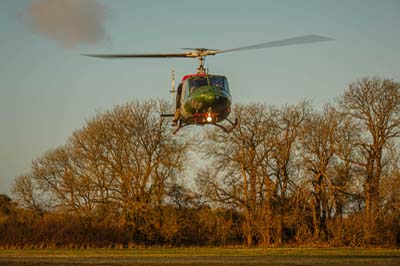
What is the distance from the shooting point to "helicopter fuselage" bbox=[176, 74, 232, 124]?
79.8 ft

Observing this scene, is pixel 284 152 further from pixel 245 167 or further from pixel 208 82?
pixel 208 82

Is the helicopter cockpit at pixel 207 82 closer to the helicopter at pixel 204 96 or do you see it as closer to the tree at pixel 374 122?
the helicopter at pixel 204 96

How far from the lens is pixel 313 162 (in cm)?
5034

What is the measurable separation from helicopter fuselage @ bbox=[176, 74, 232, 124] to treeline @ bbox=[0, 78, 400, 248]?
1016 inches

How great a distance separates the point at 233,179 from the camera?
51.7 m

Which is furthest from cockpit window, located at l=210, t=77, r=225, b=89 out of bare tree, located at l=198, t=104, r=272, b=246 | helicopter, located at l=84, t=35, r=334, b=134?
bare tree, located at l=198, t=104, r=272, b=246

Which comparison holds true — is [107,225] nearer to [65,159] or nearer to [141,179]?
[141,179]

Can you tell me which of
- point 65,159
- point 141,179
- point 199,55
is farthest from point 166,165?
point 199,55

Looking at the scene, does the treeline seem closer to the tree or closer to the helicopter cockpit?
the tree

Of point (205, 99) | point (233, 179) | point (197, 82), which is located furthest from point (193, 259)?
point (233, 179)

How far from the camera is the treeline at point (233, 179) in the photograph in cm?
4891

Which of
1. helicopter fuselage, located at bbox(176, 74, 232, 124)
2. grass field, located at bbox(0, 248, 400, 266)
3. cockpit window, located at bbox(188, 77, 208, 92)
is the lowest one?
grass field, located at bbox(0, 248, 400, 266)

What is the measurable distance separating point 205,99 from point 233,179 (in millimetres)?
28197

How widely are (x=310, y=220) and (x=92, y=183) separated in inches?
787
